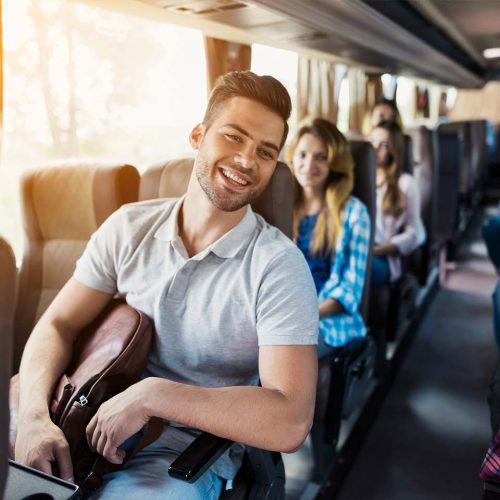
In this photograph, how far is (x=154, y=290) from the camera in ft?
5.17

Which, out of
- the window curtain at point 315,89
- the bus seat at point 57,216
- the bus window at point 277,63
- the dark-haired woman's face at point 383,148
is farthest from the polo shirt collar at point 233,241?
the window curtain at point 315,89

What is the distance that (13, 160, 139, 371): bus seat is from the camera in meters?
1.99

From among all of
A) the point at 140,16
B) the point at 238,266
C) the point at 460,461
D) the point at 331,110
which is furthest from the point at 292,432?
the point at 331,110

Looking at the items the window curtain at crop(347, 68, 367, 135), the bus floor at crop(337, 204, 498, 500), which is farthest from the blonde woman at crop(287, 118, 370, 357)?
the window curtain at crop(347, 68, 367, 135)

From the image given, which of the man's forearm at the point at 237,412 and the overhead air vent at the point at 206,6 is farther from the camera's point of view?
the overhead air vent at the point at 206,6

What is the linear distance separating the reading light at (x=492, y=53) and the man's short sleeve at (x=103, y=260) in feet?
26.4

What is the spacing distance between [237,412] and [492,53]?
903cm

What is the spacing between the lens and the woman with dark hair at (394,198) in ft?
11.0

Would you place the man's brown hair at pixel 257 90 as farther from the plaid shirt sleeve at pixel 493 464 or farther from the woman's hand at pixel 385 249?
→ the woman's hand at pixel 385 249

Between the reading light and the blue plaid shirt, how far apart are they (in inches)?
277

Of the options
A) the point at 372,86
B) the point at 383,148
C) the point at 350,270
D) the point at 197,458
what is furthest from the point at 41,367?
the point at 372,86

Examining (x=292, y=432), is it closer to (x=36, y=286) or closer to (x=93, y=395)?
(x=93, y=395)

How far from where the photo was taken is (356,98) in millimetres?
5637

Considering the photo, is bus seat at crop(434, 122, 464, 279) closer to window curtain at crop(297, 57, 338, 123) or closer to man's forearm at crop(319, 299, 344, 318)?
window curtain at crop(297, 57, 338, 123)
